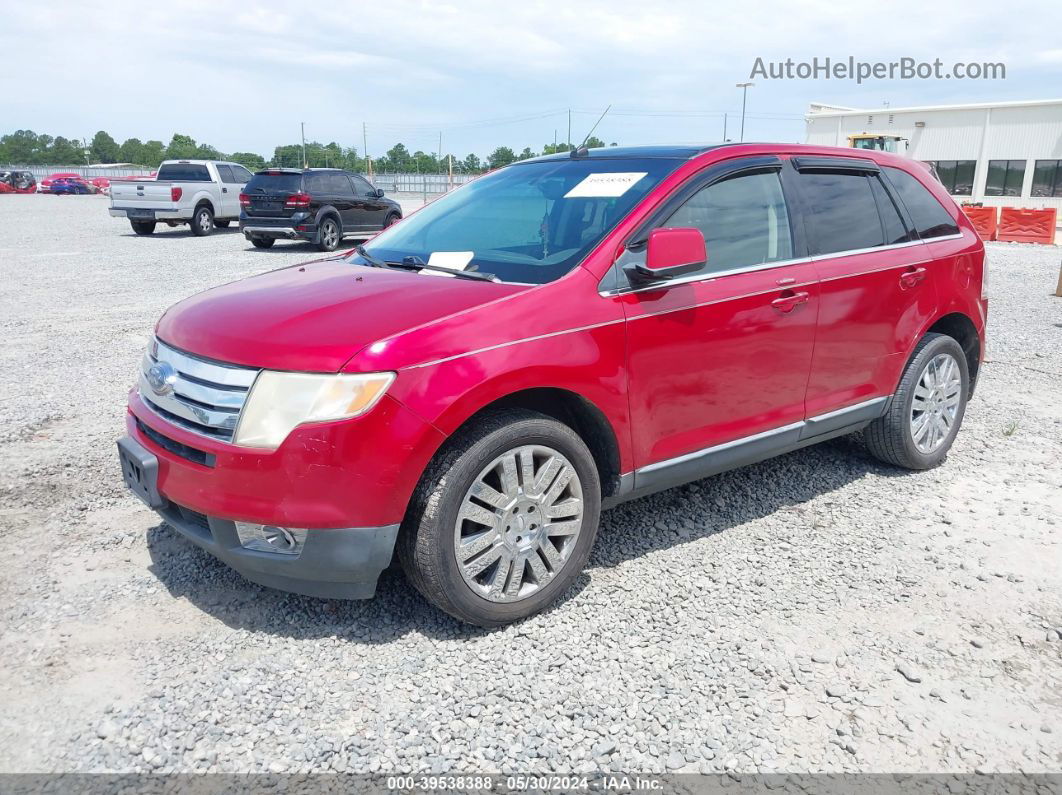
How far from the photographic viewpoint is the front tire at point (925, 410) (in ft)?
15.5

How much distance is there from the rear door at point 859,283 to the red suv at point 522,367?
0.02 meters

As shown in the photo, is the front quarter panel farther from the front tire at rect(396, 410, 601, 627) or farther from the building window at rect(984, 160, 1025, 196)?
the building window at rect(984, 160, 1025, 196)

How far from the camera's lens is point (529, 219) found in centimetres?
393

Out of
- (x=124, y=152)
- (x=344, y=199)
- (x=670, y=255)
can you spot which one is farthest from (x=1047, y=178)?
(x=124, y=152)

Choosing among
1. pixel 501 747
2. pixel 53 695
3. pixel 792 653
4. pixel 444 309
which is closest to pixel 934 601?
pixel 792 653

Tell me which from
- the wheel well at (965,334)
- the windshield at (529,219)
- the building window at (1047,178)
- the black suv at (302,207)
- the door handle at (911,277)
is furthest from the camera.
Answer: the building window at (1047,178)

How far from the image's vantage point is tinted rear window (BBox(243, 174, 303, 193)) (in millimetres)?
17547

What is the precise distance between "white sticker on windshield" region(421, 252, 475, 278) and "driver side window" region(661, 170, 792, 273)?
2.96 feet

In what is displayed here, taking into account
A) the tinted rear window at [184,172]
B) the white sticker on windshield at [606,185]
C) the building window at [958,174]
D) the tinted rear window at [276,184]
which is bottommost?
the white sticker on windshield at [606,185]

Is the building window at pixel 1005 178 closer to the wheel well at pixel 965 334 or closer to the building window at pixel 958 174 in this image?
the building window at pixel 958 174

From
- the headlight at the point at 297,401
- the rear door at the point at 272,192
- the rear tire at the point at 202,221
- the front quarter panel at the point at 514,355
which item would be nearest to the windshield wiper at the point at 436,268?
the front quarter panel at the point at 514,355

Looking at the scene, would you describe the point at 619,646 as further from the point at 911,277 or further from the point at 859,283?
the point at 911,277

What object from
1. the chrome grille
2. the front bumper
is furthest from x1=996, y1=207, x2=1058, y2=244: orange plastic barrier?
the chrome grille

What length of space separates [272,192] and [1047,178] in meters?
40.2
